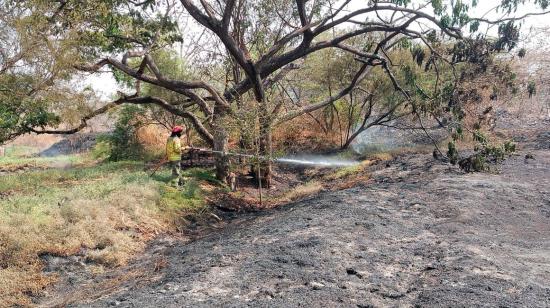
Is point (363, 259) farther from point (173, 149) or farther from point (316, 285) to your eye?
point (173, 149)

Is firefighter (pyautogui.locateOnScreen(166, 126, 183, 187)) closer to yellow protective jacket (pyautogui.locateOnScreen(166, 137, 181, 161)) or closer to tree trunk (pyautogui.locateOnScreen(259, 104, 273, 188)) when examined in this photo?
yellow protective jacket (pyautogui.locateOnScreen(166, 137, 181, 161))

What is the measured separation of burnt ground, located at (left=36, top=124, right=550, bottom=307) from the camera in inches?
212

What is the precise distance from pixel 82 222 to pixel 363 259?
4591 millimetres

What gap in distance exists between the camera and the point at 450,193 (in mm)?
10562

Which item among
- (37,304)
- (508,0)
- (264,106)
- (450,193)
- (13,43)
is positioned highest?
(508,0)

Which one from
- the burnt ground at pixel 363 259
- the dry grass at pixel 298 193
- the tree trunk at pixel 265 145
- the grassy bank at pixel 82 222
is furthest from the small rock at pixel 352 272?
the dry grass at pixel 298 193

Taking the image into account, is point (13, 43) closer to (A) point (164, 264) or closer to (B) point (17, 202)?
(B) point (17, 202)

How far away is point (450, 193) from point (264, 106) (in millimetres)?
4574

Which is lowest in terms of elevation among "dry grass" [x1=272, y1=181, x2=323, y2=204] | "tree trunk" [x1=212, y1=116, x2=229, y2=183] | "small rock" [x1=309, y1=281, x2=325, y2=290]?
"small rock" [x1=309, y1=281, x2=325, y2=290]

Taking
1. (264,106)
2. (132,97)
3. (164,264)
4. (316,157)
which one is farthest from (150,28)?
(316,157)

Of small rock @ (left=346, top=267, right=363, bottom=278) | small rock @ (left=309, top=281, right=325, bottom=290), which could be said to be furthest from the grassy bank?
small rock @ (left=346, top=267, right=363, bottom=278)

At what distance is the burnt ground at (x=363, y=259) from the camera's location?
17.7ft

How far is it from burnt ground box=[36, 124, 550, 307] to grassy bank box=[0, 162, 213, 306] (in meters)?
0.48

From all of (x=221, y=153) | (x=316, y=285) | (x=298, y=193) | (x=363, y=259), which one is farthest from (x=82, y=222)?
(x=298, y=193)
